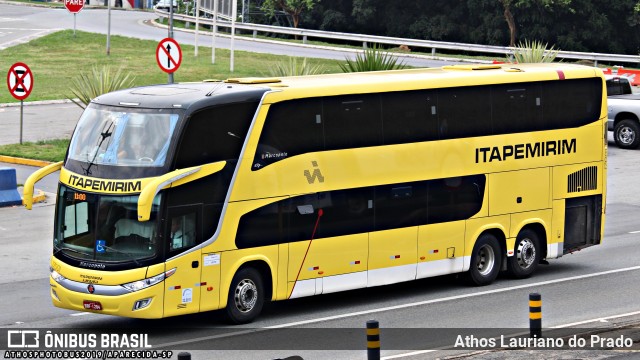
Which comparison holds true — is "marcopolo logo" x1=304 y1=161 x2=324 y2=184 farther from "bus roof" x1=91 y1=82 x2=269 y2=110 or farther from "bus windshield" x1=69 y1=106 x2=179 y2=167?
"bus windshield" x1=69 y1=106 x2=179 y2=167

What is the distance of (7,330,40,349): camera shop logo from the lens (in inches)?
607

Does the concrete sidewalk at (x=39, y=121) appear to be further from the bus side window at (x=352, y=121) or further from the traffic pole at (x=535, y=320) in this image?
the traffic pole at (x=535, y=320)

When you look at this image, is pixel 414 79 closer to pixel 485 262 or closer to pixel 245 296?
pixel 485 262

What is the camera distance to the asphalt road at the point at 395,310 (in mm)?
16016

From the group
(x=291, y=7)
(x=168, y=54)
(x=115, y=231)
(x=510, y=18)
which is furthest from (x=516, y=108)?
(x=291, y=7)

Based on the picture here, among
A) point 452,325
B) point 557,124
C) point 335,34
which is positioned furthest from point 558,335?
point 335,34

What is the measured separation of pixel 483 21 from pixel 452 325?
54182mm

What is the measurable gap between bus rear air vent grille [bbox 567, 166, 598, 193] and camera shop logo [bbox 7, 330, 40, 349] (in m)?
9.57

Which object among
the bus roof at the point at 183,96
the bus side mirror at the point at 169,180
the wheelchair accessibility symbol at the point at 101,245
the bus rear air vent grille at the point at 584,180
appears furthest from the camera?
the bus rear air vent grille at the point at 584,180

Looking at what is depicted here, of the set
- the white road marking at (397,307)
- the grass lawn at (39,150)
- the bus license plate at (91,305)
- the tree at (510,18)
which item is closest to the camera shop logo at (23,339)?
the bus license plate at (91,305)

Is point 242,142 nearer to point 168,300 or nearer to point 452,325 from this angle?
Result: point 168,300

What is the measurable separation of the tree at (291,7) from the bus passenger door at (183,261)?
2209 inches

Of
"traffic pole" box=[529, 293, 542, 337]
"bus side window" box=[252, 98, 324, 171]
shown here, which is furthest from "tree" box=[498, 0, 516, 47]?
"traffic pole" box=[529, 293, 542, 337]

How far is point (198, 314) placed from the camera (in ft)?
59.1
